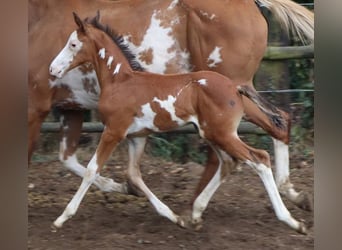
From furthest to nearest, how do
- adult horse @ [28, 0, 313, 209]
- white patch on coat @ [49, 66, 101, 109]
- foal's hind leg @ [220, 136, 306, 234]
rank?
white patch on coat @ [49, 66, 101, 109] → adult horse @ [28, 0, 313, 209] → foal's hind leg @ [220, 136, 306, 234]

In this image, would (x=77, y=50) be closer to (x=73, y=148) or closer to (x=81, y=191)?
(x=73, y=148)

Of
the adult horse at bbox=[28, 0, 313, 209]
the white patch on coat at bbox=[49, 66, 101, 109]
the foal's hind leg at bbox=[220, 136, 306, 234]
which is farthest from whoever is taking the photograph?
the white patch on coat at bbox=[49, 66, 101, 109]

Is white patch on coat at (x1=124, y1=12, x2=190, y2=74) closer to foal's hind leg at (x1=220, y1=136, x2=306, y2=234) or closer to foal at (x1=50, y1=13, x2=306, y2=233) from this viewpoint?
foal at (x1=50, y1=13, x2=306, y2=233)

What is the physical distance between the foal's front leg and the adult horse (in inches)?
2.5

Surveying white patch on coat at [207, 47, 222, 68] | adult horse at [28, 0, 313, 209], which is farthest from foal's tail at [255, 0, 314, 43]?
white patch on coat at [207, 47, 222, 68]

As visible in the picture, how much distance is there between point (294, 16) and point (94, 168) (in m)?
1.64

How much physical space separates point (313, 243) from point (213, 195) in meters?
0.71

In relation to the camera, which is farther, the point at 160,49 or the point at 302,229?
the point at 160,49

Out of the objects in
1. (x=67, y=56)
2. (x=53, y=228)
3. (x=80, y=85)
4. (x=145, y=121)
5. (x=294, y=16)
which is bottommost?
(x=53, y=228)

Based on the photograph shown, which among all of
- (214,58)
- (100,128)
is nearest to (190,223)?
(100,128)

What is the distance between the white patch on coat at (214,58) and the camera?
4.70 m

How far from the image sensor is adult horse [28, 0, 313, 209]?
4668mm

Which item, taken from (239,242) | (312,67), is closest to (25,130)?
(239,242)

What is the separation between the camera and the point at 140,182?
4711mm
